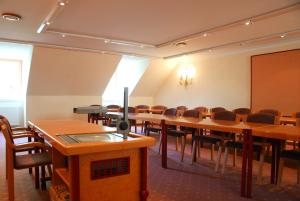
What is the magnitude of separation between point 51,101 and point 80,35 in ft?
10.1

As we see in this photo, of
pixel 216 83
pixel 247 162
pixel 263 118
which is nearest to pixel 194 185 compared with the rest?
pixel 247 162

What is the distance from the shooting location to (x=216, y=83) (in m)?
7.52

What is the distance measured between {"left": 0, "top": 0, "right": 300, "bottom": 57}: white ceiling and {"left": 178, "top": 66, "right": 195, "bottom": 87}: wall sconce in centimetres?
198

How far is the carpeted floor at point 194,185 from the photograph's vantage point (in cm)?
265

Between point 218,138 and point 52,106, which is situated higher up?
point 52,106

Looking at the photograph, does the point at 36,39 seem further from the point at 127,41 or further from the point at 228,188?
the point at 228,188

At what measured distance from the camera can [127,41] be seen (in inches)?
226

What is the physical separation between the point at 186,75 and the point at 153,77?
1.17 meters

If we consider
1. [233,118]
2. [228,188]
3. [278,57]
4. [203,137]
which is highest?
[278,57]

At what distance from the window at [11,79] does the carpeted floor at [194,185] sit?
4.42m

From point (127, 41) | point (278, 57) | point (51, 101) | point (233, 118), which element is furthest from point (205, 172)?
point (51, 101)

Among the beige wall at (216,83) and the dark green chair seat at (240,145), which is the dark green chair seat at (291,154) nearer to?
the dark green chair seat at (240,145)

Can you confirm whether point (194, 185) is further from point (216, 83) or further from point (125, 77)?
point (125, 77)

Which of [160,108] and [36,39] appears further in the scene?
[160,108]
